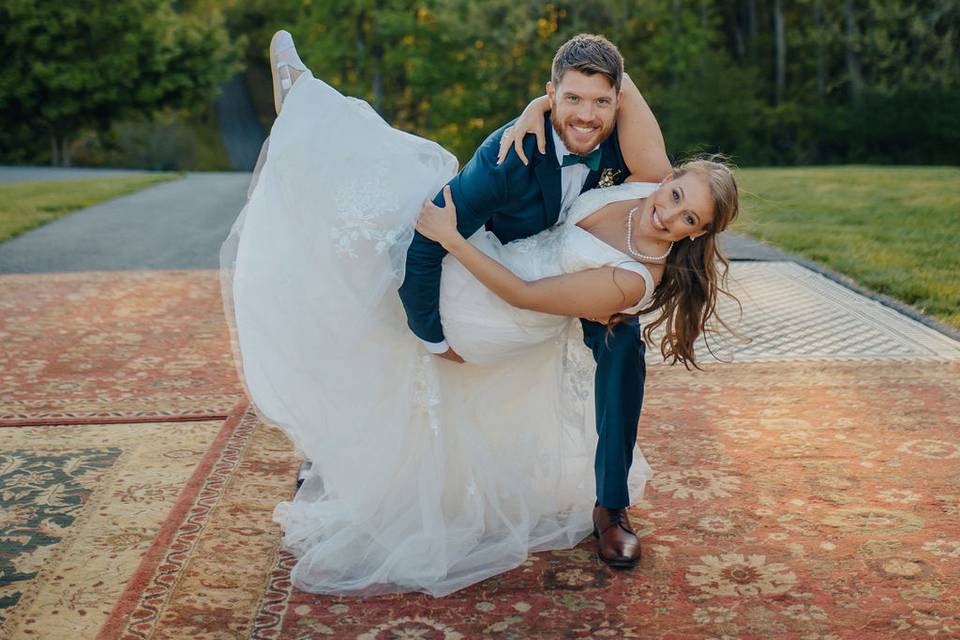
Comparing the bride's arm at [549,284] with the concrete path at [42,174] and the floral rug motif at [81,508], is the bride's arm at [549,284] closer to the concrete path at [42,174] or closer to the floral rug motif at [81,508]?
the floral rug motif at [81,508]

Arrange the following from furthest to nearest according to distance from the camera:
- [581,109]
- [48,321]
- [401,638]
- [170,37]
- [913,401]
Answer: [170,37], [48,321], [913,401], [581,109], [401,638]

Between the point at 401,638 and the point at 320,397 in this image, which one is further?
the point at 320,397

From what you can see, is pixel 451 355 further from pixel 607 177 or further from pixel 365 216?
pixel 607 177

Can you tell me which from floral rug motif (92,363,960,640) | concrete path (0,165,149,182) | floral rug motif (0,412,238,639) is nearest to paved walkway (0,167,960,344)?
floral rug motif (92,363,960,640)

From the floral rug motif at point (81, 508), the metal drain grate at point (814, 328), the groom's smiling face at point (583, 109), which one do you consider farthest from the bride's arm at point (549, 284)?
the metal drain grate at point (814, 328)

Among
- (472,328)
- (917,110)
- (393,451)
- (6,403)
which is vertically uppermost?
(472,328)

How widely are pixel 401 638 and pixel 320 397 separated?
0.70 meters

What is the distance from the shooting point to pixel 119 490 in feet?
10.2

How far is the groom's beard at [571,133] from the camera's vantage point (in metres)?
2.45

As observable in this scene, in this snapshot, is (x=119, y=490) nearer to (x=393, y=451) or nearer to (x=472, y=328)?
(x=393, y=451)

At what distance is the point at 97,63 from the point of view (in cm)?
2494

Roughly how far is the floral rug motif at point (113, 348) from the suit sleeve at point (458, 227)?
1628 mm

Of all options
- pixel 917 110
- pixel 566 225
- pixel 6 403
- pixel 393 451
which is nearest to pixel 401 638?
pixel 393 451

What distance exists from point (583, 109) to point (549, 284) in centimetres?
45
